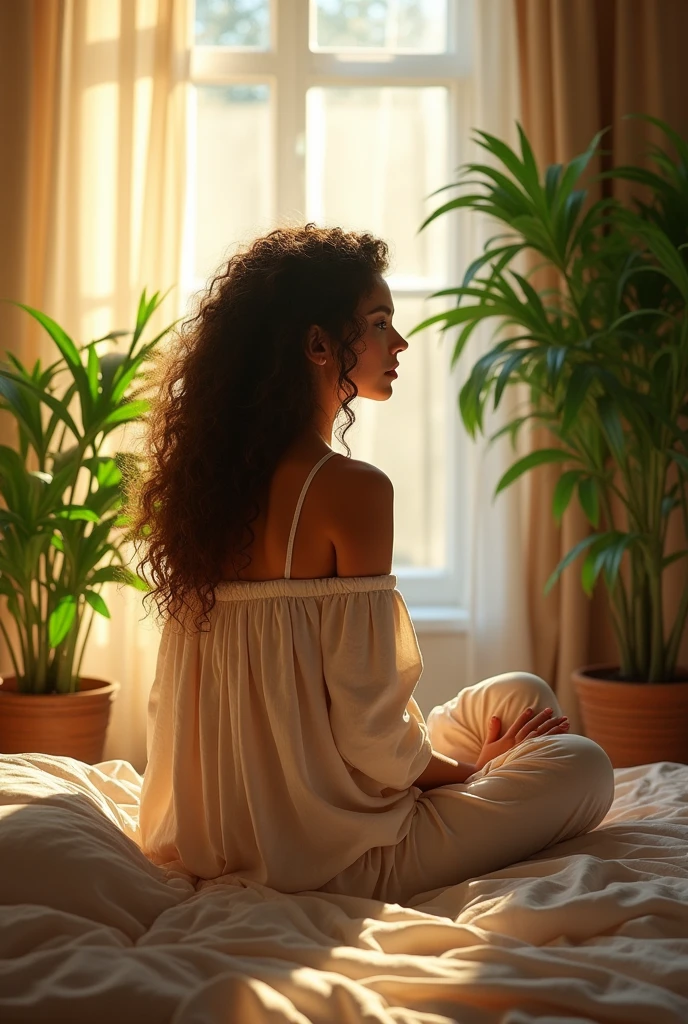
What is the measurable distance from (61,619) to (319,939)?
1426mm

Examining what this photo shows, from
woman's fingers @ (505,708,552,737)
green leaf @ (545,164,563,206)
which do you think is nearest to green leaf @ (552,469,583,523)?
green leaf @ (545,164,563,206)

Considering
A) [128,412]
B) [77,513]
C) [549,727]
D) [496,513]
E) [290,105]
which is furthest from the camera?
[290,105]

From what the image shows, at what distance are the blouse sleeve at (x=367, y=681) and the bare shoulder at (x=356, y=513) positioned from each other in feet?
0.17

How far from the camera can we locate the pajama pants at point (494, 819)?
1.67 metres

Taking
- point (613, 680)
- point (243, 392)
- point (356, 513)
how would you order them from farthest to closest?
point (613, 680) < point (243, 392) < point (356, 513)

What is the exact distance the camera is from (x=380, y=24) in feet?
11.9

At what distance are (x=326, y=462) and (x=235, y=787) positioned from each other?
1.61 feet

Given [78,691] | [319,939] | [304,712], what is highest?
[304,712]

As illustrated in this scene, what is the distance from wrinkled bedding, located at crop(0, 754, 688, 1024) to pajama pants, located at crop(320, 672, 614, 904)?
0.13 ft

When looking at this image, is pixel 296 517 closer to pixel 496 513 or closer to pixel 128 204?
pixel 496 513

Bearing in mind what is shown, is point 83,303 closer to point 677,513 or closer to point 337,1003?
point 677,513

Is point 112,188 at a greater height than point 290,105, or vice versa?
point 290,105

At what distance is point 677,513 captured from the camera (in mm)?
3338

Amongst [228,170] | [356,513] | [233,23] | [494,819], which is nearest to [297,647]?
[356,513]
